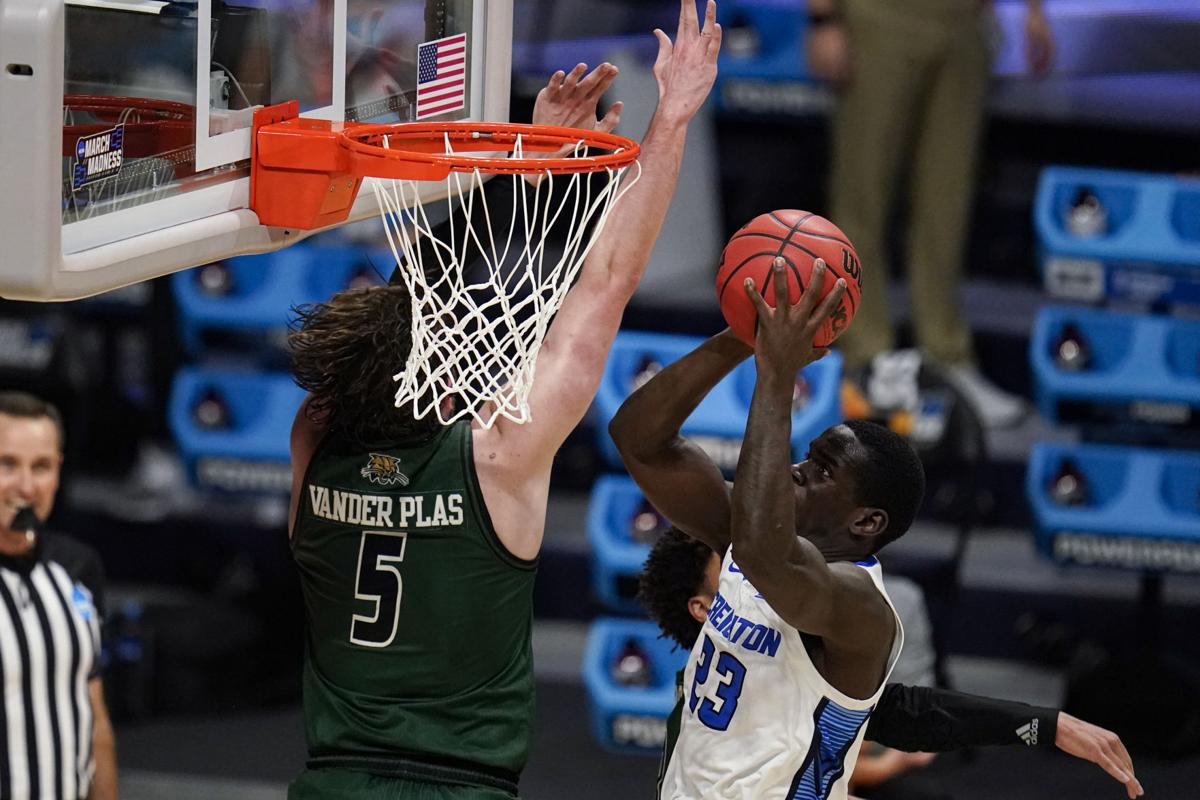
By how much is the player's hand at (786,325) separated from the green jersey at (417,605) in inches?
23.1

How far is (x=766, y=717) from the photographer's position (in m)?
3.35

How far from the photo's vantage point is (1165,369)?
22.0ft

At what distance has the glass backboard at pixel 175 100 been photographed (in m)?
2.81

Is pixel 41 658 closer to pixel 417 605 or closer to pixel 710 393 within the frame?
pixel 417 605

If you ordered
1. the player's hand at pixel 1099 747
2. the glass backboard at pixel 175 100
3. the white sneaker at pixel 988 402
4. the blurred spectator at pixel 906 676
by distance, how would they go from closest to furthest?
the glass backboard at pixel 175 100
the player's hand at pixel 1099 747
the blurred spectator at pixel 906 676
the white sneaker at pixel 988 402

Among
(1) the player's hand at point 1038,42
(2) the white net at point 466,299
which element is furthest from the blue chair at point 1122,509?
(2) the white net at point 466,299

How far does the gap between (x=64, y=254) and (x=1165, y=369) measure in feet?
15.4

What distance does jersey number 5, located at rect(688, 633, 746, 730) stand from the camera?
338 cm

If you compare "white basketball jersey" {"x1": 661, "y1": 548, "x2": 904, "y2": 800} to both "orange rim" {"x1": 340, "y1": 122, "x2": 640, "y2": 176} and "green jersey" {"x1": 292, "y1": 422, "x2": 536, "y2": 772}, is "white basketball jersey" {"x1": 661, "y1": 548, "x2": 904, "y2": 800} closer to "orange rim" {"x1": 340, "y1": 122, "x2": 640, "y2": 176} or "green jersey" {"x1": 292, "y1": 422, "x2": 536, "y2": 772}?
"green jersey" {"x1": 292, "y1": 422, "x2": 536, "y2": 772}

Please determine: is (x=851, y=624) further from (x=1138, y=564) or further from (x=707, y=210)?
(x=707, y=210)

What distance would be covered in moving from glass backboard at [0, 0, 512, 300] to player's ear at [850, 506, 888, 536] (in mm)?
1138

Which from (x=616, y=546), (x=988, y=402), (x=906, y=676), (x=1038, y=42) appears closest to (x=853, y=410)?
(x=616, y=546)

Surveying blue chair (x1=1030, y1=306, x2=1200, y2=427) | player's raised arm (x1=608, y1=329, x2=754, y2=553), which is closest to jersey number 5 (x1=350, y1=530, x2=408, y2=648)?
player's raised arm (x1=608, y1=329, x2=754, y2=553)

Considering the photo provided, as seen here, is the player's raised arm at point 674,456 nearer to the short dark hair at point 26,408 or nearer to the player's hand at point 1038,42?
the short dark hair at point 26,408
